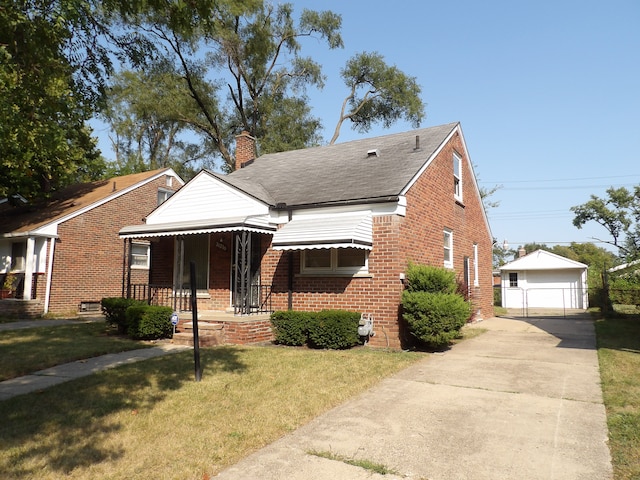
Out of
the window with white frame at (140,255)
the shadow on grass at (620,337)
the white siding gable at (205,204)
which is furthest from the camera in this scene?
the window with white frame at (140,255)

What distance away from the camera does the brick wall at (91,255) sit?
18.3 m

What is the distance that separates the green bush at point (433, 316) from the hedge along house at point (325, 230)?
2.26ft

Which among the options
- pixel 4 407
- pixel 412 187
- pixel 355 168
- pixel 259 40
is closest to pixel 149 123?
pixel 259 40

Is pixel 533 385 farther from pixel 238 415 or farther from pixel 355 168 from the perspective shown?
pixel 355 168

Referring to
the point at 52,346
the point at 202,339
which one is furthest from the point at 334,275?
the point at 52,346

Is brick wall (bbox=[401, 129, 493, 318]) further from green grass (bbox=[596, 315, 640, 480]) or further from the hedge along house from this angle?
green grass (bbox=[596, 315, 640, 480])

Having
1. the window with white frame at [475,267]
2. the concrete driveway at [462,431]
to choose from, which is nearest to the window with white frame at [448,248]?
the window with white frame at [475,267]

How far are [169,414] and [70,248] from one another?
1626 centimetres

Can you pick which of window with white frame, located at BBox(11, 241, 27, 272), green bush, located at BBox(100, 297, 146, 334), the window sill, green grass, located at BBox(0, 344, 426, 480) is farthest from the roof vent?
window with white frame, located at BBox(11, 241, 27, 272)

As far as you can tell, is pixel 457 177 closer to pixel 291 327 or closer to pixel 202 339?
pixel 291 327

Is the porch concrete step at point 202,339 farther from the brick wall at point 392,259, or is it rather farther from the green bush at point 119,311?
the brick wall at point 392,259

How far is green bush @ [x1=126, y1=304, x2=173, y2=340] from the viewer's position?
10.8 meters

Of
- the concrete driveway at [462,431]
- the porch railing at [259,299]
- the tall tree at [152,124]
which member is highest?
the tall tree at [152,124]

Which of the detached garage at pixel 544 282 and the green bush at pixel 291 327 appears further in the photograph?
the detached garage at pixel 544 282
